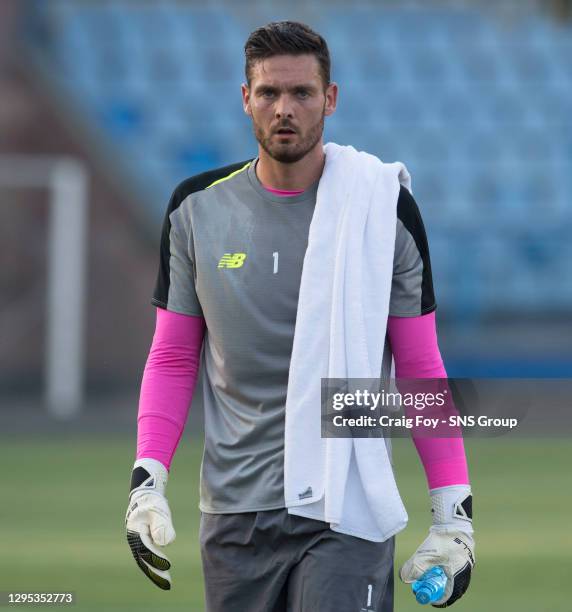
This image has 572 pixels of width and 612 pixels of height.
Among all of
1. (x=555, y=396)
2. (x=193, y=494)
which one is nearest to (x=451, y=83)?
(x=555, y=396)

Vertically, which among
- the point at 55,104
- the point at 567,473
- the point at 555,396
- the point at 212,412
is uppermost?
the point at 55,104

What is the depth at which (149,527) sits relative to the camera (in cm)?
340

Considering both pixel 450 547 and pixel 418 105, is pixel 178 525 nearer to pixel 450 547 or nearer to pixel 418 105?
pixel 450 547

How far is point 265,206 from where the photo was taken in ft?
11.8

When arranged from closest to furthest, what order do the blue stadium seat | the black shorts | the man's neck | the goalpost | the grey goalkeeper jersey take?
the black shorts, the grey goalkeeper jersey, the man's neck, the goalpost, the blue stadium seat

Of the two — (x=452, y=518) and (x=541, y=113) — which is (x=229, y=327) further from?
(x=541, y=113)

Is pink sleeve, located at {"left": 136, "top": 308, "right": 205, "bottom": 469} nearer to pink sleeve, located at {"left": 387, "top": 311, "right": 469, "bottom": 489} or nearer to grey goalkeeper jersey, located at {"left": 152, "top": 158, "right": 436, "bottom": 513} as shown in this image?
grey goalkeeper jersey, located at {"left": 152, "top": 158, "right": 436, "bottom": 513}

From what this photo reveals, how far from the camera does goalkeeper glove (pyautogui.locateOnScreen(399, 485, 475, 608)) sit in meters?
3.42

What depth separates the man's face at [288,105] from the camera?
3.52m

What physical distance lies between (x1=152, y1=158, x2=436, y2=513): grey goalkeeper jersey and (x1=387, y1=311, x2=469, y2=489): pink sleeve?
1.6 inches

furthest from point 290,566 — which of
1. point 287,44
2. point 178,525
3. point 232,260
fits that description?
point 178,525

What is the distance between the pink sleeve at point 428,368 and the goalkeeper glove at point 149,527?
2.18 feet

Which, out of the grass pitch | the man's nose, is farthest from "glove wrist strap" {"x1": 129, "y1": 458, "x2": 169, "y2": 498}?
the grass pitch

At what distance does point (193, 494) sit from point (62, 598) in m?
3.55
